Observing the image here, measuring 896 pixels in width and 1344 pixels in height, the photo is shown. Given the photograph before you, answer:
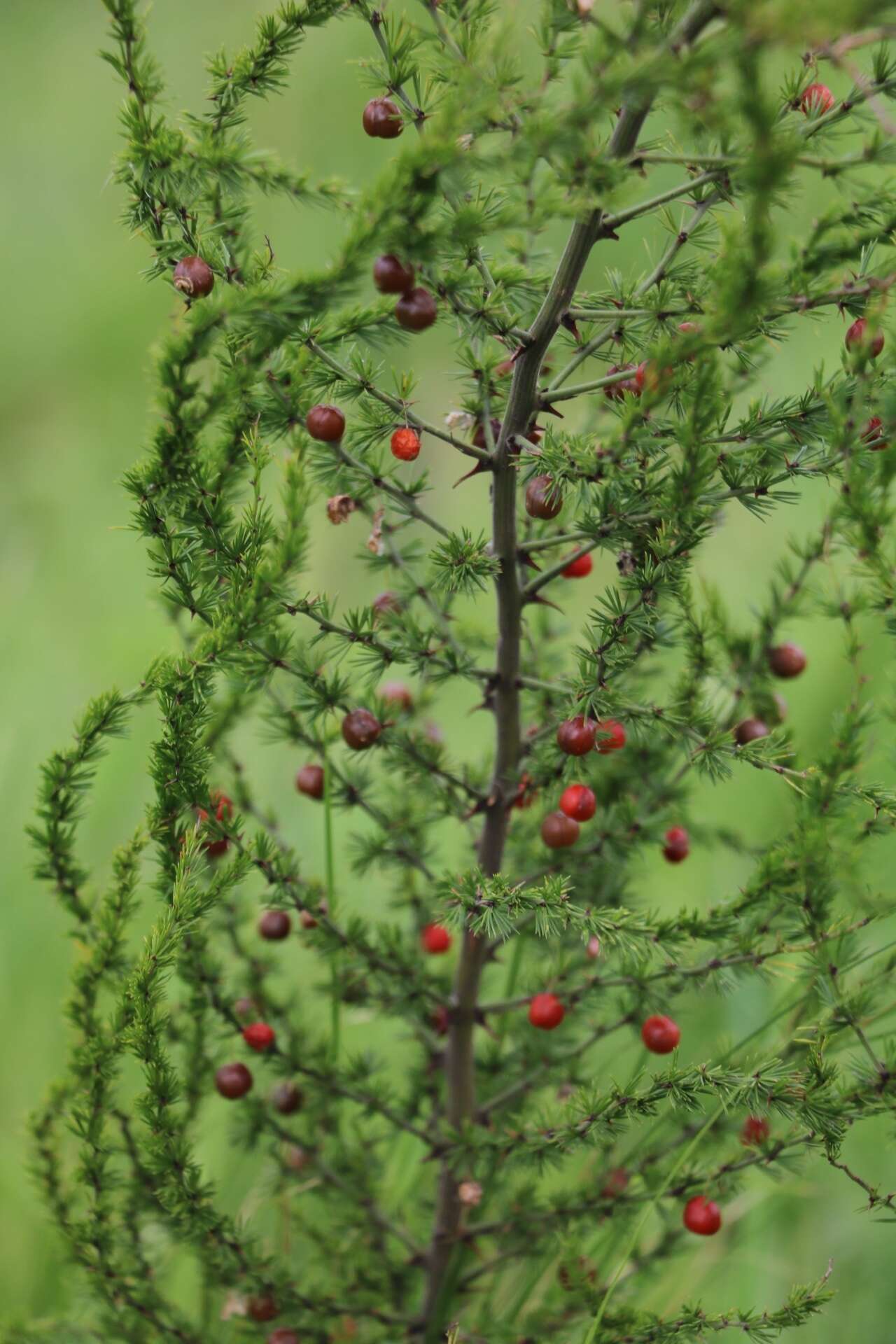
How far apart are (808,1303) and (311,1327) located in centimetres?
56

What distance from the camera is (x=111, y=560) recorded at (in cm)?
282

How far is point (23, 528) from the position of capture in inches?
108

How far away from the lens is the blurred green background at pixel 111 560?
1.63 meters

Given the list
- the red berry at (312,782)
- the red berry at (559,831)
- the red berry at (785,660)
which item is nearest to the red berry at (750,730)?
the red berry at (785,660)

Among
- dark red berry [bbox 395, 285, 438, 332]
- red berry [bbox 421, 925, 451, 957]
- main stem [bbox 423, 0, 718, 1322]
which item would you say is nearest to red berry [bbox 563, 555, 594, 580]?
main stem [bbox 423, 0, 718, 1322]

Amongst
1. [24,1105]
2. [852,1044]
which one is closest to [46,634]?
[24,1105]

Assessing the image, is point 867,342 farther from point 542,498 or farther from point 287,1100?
point 287,1100

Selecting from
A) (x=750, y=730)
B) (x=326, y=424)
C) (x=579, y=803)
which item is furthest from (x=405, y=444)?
(x=750, y=730)

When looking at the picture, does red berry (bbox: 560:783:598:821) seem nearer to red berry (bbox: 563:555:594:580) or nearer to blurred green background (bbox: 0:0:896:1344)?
red berry (bbox: 563:555:594:580)

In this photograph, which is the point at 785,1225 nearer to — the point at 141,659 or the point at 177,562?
the point at 177,562

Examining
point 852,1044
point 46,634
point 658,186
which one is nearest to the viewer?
point 852,1044

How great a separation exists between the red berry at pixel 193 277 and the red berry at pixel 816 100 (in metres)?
0.46

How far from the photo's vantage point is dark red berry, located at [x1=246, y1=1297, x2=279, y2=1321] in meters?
1.16

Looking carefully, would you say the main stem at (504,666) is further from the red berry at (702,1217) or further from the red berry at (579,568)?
the red berry at (702,1217)
